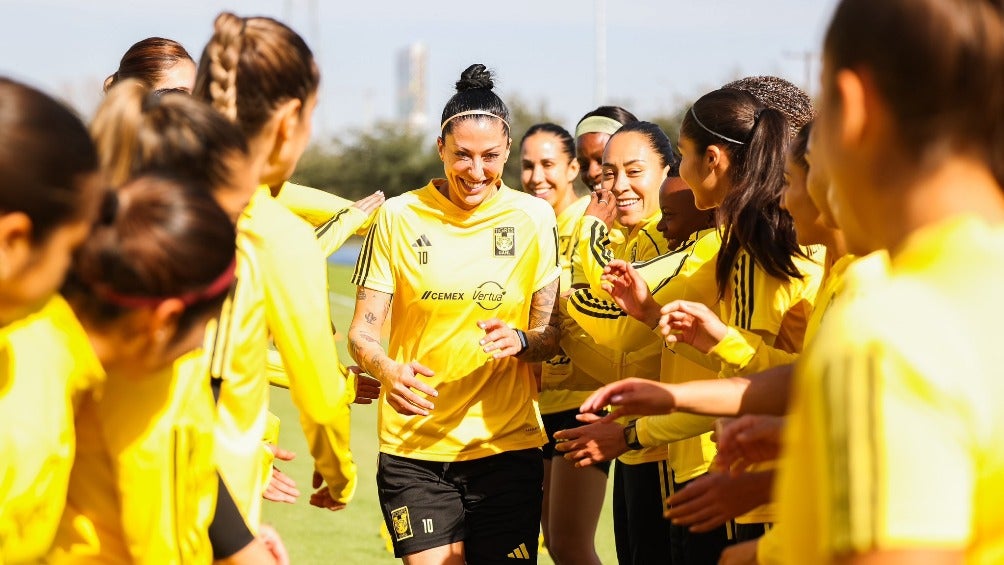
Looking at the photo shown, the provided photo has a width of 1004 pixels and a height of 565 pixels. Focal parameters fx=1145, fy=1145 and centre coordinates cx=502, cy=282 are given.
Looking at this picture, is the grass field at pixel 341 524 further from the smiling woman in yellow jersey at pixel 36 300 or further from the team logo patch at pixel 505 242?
the smiling woman in yellow jersey at pixel 36 300

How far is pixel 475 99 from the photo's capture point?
17.5 ft

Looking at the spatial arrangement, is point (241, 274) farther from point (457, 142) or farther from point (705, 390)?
point (457, 142)

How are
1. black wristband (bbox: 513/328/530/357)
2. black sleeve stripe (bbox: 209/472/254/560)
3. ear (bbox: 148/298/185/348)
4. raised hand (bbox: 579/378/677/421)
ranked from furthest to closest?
black wristband (bbox: 513/328/530/357)
raised hand (bbox: 579/378/677/421)
black sleeve stripe (bbox: 209/472/254/560)
ear (bbox: 148/298/185/348)

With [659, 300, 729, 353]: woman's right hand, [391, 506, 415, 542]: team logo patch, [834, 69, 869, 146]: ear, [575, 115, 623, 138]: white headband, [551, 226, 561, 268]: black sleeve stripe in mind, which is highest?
[575, 115, 623, 138]: white headband

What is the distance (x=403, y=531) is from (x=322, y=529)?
261 cm

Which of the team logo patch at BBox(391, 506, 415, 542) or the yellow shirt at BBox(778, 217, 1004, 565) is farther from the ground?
the yellow shirt at BBox(778, 217, 1004, 565)

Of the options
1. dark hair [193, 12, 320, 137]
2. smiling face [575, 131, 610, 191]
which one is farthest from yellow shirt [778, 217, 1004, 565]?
smiling face [575, 131, 610, 191]

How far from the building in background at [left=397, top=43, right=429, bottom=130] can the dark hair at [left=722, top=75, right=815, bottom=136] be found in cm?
9874

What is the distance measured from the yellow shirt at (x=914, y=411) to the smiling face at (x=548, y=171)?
19.2ft

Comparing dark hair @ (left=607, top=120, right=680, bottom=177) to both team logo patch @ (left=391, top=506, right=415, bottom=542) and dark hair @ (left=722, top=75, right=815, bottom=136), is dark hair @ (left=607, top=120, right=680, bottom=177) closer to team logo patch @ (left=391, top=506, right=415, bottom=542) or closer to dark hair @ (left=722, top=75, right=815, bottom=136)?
dark hair @ (left=722, top=75, right=815, bottom=136)

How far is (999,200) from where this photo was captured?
149 cm

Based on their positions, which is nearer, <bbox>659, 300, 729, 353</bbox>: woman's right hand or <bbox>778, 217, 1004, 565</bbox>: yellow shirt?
<bbox>778, 217, 1004, 565</bbox>: yellow shirt

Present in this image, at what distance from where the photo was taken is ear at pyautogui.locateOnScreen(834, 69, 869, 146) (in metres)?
1.45

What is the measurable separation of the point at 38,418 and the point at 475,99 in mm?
3535
